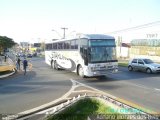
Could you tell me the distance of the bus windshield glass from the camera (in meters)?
19.2

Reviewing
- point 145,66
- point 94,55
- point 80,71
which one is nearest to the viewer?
point 94,55

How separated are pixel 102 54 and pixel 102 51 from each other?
23 centimetres

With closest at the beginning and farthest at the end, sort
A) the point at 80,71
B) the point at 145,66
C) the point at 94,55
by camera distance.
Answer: the point at 94,55 → the point at 80,71 → the point at 145,66

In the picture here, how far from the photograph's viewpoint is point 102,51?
1955 centimetres

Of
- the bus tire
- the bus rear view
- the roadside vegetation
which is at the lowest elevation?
the roadside vegetation

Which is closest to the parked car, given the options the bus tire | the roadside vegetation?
the bus tire

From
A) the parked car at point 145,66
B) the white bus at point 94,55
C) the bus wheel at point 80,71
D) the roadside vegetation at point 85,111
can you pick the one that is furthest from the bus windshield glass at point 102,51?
the roadside vegetation at point 85,111

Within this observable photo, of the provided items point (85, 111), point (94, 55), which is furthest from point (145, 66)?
point (85, 111)

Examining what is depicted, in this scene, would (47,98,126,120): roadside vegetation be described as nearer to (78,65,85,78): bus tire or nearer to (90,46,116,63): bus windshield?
(90,46,116,63): bus windshield

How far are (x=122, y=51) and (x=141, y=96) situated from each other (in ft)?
204

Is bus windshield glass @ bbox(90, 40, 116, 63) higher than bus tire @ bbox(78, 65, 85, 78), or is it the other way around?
bus windshield glass @ bbox(90, 40, 116, 63)

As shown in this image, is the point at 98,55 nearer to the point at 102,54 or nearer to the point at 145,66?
the point at 102,54

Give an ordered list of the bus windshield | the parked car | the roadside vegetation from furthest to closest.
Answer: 1. the parked car
2. the bus windshield
3. the roadside vegetation

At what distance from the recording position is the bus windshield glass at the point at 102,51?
19189 millimetres
